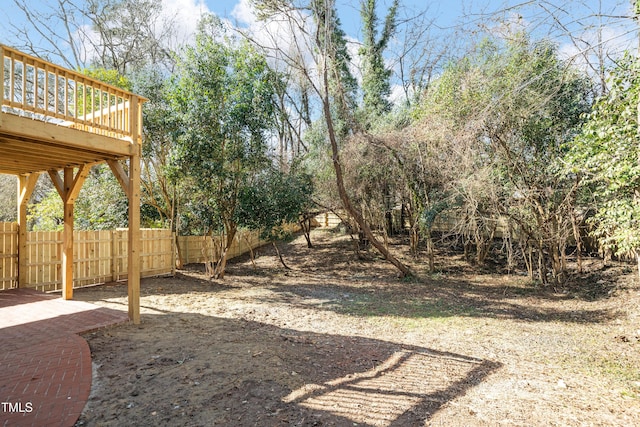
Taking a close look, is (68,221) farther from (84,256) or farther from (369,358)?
(369,358)

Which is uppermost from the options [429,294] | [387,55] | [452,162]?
[387,55]

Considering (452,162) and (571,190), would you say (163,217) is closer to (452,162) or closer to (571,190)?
(452,162)

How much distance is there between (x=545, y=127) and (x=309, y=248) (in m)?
9.63


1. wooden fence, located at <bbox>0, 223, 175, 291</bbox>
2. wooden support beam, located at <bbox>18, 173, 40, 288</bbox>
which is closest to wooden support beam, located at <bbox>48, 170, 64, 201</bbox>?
wooden support beam, located at <bbox>18, 173, 40, 288</bbox>

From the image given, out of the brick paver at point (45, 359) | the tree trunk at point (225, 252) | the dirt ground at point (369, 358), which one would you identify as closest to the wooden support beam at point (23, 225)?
the dirt ground at point (369, 358)

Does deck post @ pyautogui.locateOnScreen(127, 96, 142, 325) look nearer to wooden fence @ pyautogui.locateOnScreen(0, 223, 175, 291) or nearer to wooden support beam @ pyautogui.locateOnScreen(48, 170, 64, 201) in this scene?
wooden support beam @ pyautogui.locateOnScreen(48, 170, 64, 201)

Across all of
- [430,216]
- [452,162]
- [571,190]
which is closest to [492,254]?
[430,216]

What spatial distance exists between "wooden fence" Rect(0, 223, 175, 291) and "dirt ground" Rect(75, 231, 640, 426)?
0.79 metres

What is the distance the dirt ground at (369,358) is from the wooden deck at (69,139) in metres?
1.64

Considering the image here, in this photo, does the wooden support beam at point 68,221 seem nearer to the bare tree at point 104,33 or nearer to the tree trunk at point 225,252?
the tree trunk at point 225,252

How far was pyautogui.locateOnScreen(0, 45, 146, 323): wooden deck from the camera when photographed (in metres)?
4.23

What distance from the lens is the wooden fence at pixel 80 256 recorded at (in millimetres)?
7371

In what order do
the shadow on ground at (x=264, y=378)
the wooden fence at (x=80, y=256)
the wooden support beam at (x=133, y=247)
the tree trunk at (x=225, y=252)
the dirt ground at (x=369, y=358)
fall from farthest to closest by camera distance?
the tree trunk at (x=225, y=252), the wooden fence at (x=80, y=256), the wooden support beam at (x=133, y=247), the dirt ground at (x=369, y=358), the shadow on ground at (x=264, y=378)

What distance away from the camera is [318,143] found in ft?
41.3
